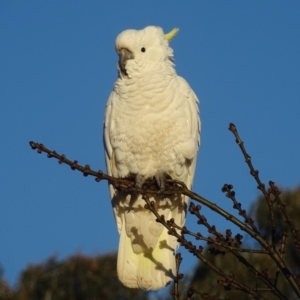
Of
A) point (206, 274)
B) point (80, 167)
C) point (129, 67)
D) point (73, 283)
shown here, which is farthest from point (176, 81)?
point (73, 283)

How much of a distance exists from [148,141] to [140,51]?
58 cm

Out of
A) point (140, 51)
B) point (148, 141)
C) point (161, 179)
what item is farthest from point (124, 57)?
point (161, 179)

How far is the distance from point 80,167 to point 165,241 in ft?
5.40

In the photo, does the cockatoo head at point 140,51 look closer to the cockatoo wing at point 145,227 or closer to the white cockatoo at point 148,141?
the white cockatoo at point 148,141

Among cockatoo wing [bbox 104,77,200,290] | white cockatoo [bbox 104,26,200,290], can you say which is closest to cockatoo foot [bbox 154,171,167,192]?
white cockatoo [bbox 104,26,200,290]

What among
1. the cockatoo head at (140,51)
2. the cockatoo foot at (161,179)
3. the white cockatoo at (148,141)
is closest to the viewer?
the cockatoo foot at (161,179)

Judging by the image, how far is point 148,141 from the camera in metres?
5.11

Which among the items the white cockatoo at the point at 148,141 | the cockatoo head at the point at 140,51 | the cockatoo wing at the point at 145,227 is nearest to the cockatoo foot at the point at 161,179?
the white cockatoo at the point at 148,141

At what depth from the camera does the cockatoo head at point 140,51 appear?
5297 mm

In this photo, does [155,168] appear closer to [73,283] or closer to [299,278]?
[299,278]

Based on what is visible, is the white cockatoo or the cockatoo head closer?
the white cockatoo

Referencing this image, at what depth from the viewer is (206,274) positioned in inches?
501

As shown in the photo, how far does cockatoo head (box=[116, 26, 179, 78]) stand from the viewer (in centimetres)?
530

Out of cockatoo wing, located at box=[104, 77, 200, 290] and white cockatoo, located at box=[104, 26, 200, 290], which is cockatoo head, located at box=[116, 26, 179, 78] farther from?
cockatoo wing, located at box=[104, 77, 200, 290]
